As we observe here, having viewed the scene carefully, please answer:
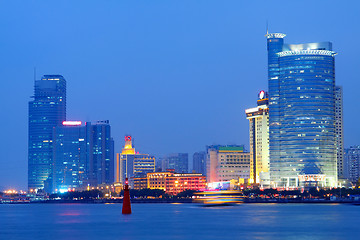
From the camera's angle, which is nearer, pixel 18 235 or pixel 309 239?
pixel 309 239

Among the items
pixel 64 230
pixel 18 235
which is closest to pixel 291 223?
pixel 64 230

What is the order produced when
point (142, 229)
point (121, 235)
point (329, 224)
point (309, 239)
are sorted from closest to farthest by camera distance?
point (309, 239), point (121, 235), point (142, 229), point (329, 224)

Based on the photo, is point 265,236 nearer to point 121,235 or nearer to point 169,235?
point 169,235

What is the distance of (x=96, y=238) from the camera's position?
8788cm

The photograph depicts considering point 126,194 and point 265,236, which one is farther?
point 126,194

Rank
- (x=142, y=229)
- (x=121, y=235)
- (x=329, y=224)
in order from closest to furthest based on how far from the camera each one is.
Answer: (x=121, y=235) → (x=142, y=229) → (x=329, y=224)

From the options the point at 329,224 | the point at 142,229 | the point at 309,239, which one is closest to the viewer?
the point at 309,239

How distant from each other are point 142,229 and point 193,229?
7.24 m

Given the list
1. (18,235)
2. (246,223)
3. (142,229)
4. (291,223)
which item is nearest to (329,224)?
(291,223)

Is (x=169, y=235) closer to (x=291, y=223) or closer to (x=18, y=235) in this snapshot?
(x=18, y=235)

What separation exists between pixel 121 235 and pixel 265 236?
58.4ft

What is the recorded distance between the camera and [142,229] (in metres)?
102

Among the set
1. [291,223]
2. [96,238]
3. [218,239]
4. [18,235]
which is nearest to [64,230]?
[18,235]

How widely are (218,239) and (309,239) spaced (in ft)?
34.8
